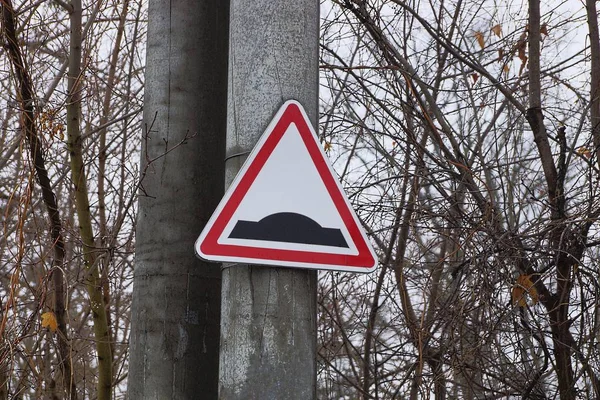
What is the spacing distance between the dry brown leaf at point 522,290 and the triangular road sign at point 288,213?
1946mm

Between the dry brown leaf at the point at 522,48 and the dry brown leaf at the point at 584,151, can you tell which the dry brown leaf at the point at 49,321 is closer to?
the dry brown leaf at the point at 584,151

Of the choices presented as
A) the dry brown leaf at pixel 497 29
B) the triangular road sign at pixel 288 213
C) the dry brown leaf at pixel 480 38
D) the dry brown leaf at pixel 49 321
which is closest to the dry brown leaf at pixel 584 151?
the dry brown leaf at pixel 497 29

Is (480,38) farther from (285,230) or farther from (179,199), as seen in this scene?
(285,230)

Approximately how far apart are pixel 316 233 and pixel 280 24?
1.94 ft

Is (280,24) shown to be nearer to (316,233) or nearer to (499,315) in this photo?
(316,233)

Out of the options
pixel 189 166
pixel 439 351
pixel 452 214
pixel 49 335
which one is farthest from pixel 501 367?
pixel 49 335

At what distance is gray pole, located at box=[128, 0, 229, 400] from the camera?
2.75 m

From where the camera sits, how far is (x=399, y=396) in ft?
17.6

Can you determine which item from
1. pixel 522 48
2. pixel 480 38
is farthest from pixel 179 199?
pixel 480 38

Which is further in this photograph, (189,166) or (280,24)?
(189,166)

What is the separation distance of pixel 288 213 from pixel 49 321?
135 inches

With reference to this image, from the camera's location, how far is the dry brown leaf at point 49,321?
16.7 feet

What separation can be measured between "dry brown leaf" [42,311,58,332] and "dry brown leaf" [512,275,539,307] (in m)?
2.84

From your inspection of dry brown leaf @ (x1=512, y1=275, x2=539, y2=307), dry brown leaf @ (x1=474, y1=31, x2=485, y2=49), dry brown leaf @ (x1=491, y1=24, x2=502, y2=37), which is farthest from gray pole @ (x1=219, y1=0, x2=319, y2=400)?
dry brown leaf @ (x1=474, y1=31, x2=485, y2=49)
